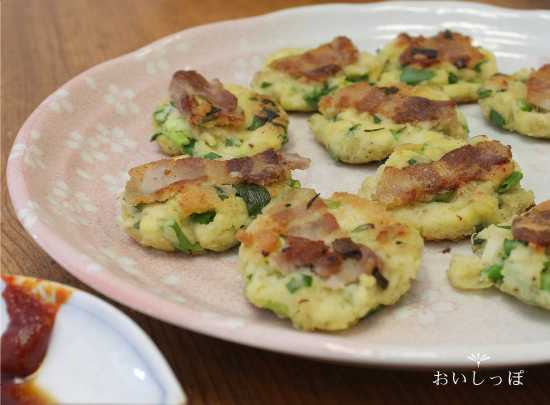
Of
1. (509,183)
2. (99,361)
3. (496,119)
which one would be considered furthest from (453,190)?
(99,361)

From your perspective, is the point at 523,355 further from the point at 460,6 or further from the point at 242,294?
the point at 460,6

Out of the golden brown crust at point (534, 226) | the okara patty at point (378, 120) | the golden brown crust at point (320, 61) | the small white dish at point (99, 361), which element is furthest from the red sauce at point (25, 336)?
the golden brown crust at point (320, 61)

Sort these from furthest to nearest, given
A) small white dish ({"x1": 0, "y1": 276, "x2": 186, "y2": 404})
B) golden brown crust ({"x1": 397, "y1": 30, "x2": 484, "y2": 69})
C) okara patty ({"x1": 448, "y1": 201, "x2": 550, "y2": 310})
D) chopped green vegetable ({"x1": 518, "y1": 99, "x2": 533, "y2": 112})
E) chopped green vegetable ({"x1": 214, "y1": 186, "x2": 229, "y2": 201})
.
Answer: golden brown crust ({"x1": 397, "y1": 30, "x2": 484, "y2": 69}), chopped green vegetable ({"x1": 518, "y1": 99, "x2": 533, "y2": 112}), chopped green vegetable ({"x1": 214, "y1": 186, "x2": 229, "y2": 201}), okara patty ({"x1": 448, "y1": 201, "x2": 550, "y2": 310}), small white dish ({"x1": 0, "y1": 276, "x2": 186, "y2": 404})

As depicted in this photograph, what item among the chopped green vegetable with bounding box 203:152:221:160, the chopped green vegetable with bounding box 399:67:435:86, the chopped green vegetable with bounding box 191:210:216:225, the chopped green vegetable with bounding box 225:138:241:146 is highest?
the chopped green vegetable with bounding box 399:67:435:86

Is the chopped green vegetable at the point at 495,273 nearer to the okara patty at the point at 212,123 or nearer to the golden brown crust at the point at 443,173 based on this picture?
the golden brown crust at the point at 443,173

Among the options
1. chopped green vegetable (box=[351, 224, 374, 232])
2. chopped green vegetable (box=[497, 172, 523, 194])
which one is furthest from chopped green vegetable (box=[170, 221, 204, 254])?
chopped green vegetable (box=[497, 172, 523, 194])

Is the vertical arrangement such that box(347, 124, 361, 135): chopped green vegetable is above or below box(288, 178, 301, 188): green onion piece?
above

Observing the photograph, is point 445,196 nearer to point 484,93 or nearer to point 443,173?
point 443,173

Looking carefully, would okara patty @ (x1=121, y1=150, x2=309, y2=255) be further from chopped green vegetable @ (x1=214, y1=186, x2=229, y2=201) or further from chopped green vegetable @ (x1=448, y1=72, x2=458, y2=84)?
chopped green vegetable @ (x1=448, y1=72, x2=458, y2=84)
